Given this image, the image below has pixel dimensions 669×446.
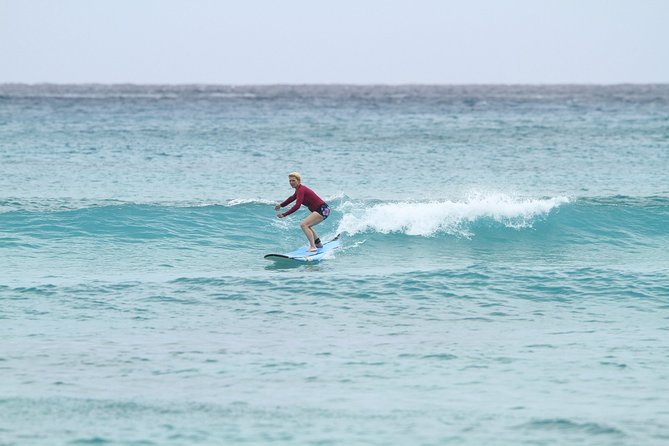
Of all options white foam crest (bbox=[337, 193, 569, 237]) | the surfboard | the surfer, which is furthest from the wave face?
the surfer

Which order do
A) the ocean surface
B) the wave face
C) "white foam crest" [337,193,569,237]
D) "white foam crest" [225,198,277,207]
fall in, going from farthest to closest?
1. "white foam crest" [225,198,277,207]
2. "white foam crest" [337,193,569,237]
3. the wave face
4. the ocean surface

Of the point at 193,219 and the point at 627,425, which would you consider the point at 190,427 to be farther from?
the point at 193,219

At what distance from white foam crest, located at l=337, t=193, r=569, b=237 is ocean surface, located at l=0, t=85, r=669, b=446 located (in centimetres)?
6

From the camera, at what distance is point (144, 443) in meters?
8.45

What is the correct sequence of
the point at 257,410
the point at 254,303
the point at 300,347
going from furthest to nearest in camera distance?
the point at 254,303, the point at 300,347, the point at 257,410

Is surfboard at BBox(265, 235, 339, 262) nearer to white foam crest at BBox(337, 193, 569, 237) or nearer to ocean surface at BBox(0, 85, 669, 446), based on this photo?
ocean surface at BBox(0, 85, 669, 446)

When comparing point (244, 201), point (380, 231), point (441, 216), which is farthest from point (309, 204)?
point (244, 201)

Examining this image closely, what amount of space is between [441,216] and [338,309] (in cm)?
833

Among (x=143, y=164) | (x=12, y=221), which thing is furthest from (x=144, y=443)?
(x=143, y=164)

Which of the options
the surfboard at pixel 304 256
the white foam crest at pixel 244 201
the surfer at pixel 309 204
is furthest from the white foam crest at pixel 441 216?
the surfer at pixel 309 204

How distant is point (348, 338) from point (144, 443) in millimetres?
4120

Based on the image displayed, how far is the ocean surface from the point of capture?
9.09 m

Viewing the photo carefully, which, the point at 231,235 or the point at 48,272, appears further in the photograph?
the point at 231,235

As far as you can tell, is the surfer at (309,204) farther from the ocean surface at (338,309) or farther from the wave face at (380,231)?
the wave face at (380,231)
